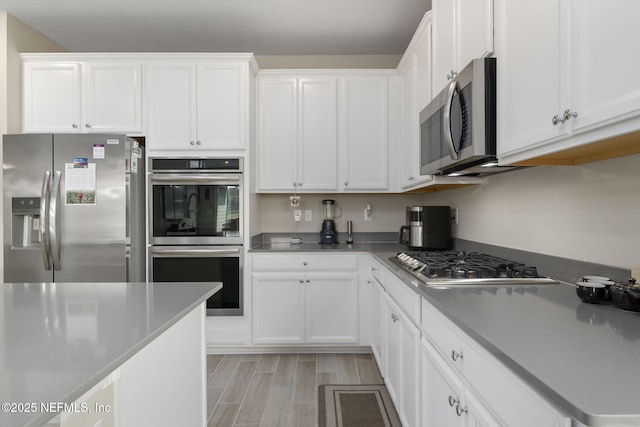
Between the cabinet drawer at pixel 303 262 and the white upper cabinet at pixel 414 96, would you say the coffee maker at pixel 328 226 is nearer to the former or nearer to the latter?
the cabinet drawer at pixel 303 262

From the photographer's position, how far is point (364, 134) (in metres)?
3.28

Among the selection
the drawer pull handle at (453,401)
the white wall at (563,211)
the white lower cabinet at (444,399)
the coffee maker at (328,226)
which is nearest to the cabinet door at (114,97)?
the coffee maker at (328,226)

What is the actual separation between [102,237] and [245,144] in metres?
1.30

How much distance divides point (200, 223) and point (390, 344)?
5.77 feet

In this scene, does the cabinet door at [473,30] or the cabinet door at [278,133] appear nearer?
the cabinet door at [473,30]

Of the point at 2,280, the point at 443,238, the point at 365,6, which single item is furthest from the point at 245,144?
the point at 2,280

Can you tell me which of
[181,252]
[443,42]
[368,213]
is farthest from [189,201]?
[443,42]

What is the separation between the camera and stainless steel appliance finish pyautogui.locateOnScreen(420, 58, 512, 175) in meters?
1.51

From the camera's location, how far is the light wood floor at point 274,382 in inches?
84.0

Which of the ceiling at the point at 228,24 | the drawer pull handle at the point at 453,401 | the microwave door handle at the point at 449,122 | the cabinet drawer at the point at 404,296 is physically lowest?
the drawer pull handle at the point at 453,401

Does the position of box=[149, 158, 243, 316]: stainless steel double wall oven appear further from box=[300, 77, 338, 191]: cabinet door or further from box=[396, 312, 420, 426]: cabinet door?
box=[396, 312, 420, 426]: cabinet door

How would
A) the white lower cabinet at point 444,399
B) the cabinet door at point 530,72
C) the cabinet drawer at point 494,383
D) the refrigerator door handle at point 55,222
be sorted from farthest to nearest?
the refrigerator door handle at point 55,222
the cabinet door at point 530,72
the white lower cabinet at point 444,399
the cabinet drawer at point 494,383

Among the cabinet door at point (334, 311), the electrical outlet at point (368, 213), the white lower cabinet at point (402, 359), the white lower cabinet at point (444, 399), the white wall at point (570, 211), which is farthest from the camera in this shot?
the electrical outlet at point (368, 213)

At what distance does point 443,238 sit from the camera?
8.87ft
